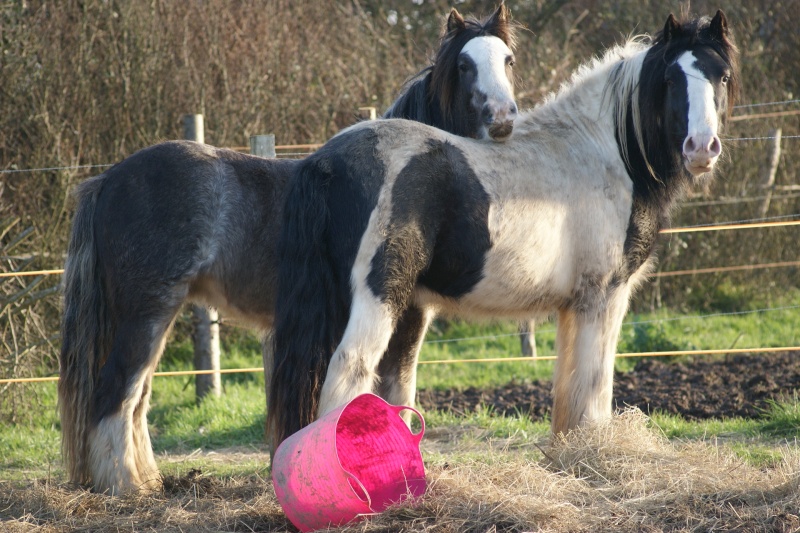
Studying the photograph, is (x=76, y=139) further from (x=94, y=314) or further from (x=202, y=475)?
(x=202, y=475)

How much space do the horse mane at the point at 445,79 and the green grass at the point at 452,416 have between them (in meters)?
2.04

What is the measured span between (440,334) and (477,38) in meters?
4.90

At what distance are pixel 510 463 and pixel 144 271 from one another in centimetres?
207

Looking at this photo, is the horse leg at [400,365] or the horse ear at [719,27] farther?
the horse leg at [400,365]

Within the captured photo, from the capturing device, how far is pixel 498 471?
4.09 meters

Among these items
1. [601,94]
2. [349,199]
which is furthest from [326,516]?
[601,94]

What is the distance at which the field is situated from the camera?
3518 millimetres

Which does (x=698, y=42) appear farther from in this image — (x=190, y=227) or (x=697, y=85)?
(x=190, y=227)

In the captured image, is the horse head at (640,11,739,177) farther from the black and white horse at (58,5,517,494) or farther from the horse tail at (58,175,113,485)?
the horse tail at (58,175,113,485)

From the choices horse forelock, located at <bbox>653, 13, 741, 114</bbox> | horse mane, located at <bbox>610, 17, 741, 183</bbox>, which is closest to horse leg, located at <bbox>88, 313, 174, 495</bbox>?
horse mane, located at <bbox>610, 17, 741, 183</bbox>

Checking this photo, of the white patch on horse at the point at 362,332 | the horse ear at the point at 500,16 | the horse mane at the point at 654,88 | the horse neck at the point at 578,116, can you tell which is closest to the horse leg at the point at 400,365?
the white patch on horse at the point at 362,332

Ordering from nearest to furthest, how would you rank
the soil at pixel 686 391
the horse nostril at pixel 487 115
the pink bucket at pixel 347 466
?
the pink bucket at pixel 347 466
the horse nostril at pixel 487 115
the soil at pixel 686 391

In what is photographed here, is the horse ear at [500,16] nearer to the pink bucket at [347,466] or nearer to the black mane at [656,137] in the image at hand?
the black mane at [656,137]

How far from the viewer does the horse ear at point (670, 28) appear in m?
4.34
